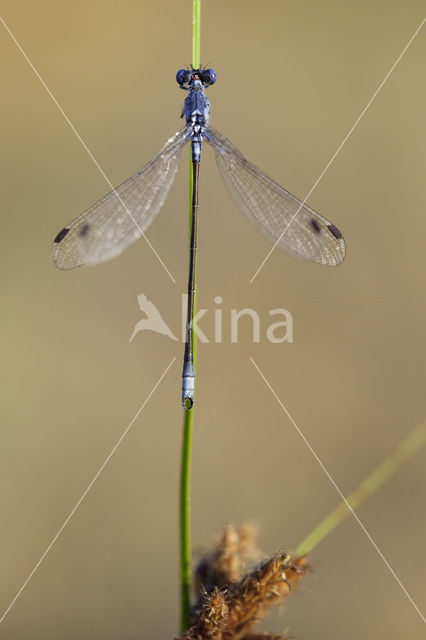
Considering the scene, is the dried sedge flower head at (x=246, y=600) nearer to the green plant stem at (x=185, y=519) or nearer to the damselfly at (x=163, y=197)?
the green plant stem at (x=185, y=519)

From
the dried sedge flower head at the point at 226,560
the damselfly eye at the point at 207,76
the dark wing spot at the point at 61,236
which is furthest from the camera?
the damselfly eye at the point at 207,76

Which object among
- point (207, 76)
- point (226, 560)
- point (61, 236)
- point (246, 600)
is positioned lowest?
point (246, 600)

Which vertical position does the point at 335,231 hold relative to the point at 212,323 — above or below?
below

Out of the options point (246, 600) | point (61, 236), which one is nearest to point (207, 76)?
point (61, 236)

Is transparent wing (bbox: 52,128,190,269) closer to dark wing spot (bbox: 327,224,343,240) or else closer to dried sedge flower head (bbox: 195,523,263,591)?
dark wing spot (bbox: 327,224,343,240)

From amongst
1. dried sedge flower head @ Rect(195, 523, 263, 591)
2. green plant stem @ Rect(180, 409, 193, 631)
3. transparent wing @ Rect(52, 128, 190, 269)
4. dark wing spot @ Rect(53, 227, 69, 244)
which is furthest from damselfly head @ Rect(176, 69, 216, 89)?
dried sedge flower head @ Rect(195, 523, 263, 591)

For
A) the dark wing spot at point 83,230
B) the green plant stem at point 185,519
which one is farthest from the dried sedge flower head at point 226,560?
the dark wing spot at point 83,230

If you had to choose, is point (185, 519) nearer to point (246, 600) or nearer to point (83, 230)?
point (246, 600)

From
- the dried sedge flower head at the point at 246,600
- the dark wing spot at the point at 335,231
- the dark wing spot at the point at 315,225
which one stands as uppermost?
the dark wing spot at the point at 315,225
